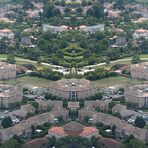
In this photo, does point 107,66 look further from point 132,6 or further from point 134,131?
point 132,6

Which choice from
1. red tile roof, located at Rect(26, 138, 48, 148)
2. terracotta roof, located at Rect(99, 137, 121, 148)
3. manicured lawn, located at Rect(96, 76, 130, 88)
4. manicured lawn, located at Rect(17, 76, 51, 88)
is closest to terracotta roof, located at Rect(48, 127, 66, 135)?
red tile roof, located at Rect(26, 138, 48, 148)

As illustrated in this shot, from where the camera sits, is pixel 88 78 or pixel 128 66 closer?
pixel 88 78

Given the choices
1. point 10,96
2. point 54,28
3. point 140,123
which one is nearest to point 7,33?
point 54,28

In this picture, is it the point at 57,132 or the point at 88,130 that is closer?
the point at 57,132

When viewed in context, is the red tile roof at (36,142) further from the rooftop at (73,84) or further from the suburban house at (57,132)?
the rooftop at (73,84)

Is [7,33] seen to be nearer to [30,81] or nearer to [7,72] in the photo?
[7,72]

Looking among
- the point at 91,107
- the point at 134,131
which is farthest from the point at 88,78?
the point at 134,131

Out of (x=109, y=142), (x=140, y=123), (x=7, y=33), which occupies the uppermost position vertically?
(x=7, y=33)
